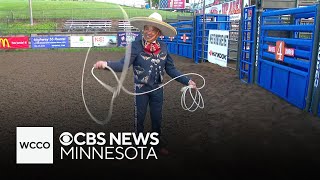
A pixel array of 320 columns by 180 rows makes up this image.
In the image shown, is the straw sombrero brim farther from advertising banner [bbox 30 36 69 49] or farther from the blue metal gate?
advertising banner [bbox 30 36 69 49]

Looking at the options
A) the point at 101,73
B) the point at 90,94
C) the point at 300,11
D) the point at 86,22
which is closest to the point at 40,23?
the point at 86,22

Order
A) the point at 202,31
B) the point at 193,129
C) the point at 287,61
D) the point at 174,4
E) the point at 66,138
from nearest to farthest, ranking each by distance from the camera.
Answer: the point at 66,138
the point at 193,129
the point at 287,61
the point at 202,31
the point at 174,4

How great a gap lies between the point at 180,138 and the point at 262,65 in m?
4.95

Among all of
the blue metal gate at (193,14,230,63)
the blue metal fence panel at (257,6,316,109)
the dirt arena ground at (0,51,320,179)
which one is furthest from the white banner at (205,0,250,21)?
the dirt arena ground at (0,51,320,179)

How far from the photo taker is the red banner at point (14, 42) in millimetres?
24270

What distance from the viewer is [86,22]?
1709 inches

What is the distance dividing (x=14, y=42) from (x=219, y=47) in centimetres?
1670

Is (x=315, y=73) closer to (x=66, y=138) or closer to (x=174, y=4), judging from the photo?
(x=66, y=138)

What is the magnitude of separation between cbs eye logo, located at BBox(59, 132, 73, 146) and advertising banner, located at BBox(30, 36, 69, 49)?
69.3 ft

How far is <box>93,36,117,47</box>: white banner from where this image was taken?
25984 mm

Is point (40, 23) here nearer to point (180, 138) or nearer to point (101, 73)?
point (101, 73)

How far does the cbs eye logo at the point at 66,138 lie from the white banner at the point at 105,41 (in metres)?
21.3

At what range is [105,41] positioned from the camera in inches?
1032

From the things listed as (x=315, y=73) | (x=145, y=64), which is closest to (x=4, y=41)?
(x=315, y=73)
